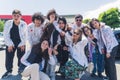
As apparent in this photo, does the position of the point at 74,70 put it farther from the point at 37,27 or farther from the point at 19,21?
the point at 19,21

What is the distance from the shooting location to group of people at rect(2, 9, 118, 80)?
6.56 m

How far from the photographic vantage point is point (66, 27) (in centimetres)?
763

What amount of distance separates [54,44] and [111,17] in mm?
48872

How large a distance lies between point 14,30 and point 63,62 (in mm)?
1517

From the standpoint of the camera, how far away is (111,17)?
55.3m

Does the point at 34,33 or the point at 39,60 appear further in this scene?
the point at 34,33

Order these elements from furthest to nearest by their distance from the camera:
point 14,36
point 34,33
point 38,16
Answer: point 14,36 < point 34,33 < point 38,16

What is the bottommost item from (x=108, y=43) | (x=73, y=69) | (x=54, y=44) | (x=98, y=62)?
(x=98, y=62)

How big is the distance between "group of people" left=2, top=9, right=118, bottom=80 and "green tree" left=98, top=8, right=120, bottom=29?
4682 centimetres

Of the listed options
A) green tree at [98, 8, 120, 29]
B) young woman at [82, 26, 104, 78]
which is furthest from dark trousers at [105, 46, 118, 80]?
green tree at [98, 8, 120, 29]

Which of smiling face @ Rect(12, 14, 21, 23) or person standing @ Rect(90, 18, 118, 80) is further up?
smiling face @ Rect(12, 14, 21, 23)

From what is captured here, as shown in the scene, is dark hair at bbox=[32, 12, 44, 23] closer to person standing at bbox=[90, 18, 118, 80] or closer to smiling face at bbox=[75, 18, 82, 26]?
person standing at bbox=[90, 18, 118, 80]

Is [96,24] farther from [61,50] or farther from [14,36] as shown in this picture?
[14,36]

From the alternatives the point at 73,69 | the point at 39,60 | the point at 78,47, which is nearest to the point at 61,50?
the point at 78,47
